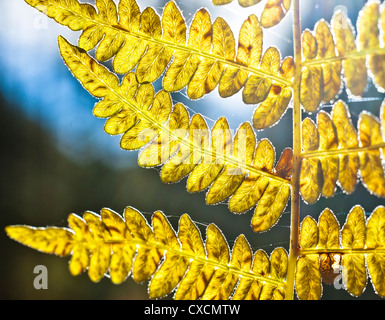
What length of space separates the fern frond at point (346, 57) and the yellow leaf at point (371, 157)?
0.05 metres

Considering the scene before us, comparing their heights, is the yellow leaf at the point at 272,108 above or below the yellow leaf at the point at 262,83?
below

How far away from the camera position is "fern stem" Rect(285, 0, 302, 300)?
584 millimetres

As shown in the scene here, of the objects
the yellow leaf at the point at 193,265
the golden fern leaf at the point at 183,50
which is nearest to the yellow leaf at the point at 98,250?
the yellow leaf at the point at 193,265

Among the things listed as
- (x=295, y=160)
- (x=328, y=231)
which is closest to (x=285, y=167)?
(x=295, y=160)

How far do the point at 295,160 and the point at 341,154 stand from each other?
74 millimetres

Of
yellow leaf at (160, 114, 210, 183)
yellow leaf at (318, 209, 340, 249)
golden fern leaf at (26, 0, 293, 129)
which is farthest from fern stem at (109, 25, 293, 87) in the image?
yellow leaf at (318, 209, 340, 249)

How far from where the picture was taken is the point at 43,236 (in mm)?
458

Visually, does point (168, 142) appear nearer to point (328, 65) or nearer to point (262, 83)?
point (262, 83)

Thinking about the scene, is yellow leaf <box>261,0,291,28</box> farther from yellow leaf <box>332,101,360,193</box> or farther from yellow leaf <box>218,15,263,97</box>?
yellow leaf <box>332,101,360,193</box>

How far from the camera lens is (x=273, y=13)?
1.91ft

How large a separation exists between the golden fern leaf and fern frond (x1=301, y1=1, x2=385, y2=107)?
0.15ft

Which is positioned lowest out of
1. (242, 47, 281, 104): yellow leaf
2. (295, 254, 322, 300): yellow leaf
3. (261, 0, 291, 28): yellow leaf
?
(295, 254, 322, 300): yellow leaf

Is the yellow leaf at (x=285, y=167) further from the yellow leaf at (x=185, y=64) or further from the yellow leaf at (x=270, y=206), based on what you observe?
the yellow leaf at (x=185, y=64)

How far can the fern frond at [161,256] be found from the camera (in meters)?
0.49
